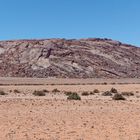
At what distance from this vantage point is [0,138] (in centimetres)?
1609

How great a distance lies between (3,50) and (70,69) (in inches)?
1001

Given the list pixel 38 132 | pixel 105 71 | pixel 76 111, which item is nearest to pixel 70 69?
pixel 105 71

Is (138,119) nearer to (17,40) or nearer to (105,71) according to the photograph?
(105,71)

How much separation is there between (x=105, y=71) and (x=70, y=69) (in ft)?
33.4

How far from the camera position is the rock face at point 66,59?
415 ft

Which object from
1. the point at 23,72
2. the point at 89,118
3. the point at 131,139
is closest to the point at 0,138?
the point at 131,139

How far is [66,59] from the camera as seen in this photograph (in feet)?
431

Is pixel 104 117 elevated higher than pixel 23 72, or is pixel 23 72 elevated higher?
pixel 104 117

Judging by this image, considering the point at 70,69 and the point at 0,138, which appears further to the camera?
the point at 70,69

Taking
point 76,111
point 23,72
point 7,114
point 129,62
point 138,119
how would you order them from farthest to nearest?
point 129,62 → point 23,72 → point 76,111 → point 7,114 → point 138,119

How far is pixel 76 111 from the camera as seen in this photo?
26.4 m

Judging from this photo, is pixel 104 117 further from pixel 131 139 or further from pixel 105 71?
pixel 105 71

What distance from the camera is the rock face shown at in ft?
415

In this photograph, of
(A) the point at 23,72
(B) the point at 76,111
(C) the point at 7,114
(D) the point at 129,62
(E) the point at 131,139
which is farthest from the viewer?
(D) the point at 129,62
